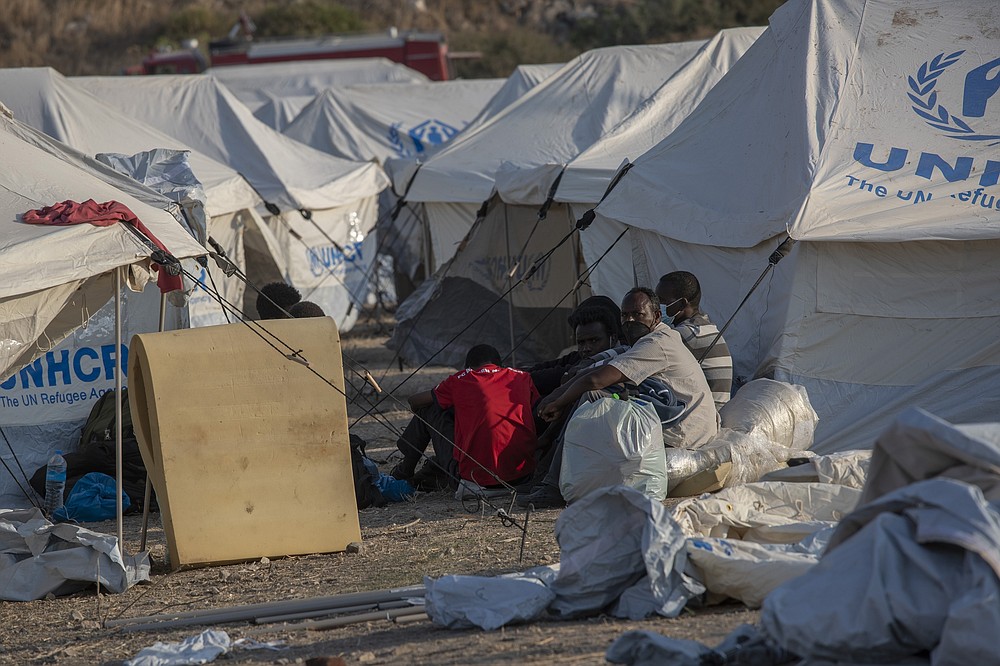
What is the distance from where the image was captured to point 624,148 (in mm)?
10258

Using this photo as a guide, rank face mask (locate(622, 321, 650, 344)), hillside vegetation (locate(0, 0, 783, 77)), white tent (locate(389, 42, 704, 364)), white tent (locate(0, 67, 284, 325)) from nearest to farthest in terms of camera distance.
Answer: face mask (locate(622, 321, 650, 344)), white tent (locate(389, 42, 704, 364)), white tent (locate(0, 67, 284, 325)), hillside vegetation (locate(0, 0, 783, 77))

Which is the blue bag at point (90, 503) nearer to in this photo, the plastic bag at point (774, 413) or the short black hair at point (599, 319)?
the short black hair at point (599, 319)

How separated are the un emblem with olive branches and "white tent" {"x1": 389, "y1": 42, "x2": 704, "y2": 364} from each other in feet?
9.47

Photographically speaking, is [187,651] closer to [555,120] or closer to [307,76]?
[555,120]

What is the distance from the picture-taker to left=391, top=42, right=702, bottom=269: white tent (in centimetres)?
1202

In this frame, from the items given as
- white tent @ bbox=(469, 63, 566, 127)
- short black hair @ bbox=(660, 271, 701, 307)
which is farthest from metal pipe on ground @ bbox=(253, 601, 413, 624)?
white tent @ bbox=(469, 63, 566, 127)

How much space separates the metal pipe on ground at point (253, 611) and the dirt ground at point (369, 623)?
37 mm

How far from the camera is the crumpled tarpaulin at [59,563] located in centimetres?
556

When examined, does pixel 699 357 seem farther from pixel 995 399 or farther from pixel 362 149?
pixel 362 149

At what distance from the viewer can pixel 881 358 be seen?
285 inches

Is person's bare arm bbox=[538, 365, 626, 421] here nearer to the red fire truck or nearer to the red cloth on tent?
the red cloth on tent

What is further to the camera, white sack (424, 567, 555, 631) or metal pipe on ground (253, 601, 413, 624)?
→ metal pipe on ground (253, 601, 413, 624)

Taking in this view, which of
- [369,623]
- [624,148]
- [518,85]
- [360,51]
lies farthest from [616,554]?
[360,51]

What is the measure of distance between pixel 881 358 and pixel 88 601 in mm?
4436
